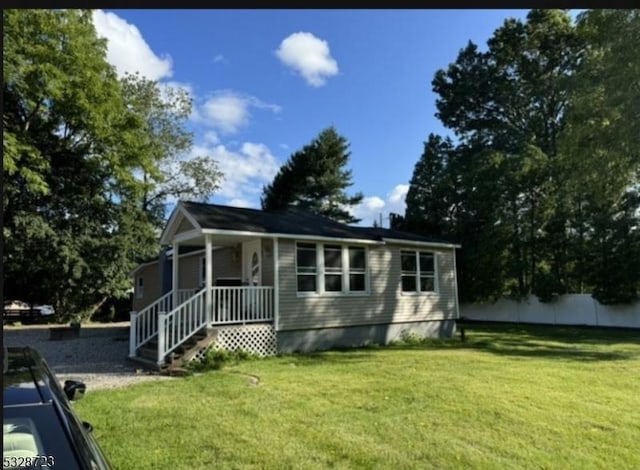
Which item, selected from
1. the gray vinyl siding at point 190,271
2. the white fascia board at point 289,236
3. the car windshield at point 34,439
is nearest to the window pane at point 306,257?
the white fascia board at point 289,236

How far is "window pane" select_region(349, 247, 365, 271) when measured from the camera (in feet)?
42.3

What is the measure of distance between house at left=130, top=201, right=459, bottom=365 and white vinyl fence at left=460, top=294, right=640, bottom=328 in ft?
24.3

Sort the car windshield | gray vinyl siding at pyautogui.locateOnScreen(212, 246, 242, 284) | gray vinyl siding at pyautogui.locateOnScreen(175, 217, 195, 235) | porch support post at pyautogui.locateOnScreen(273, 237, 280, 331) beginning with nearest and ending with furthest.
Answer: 1. the car windshield
2. porch support post at pyautogui.locateOnScreen(273, 237, 280, 331)
3. gray vinyl siding at pyautogui.locateOnScreen(175, 217, 195, 235)
4. gray vinyl siding at pyautogui.locateOnScreen(212, 246, 242, 284)

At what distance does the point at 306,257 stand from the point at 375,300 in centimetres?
261

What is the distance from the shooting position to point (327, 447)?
4645mm

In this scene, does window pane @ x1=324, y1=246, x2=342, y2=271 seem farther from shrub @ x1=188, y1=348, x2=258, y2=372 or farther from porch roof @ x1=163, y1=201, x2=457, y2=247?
shrub @ x1=188, y1=348, x2=258, y2=372

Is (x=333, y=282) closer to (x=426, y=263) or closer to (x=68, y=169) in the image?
(x=426, y=263)

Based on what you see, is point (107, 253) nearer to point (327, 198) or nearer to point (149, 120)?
point (149, 120)

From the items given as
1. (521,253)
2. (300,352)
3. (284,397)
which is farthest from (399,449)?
(521,253)

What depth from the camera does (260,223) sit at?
1188cm

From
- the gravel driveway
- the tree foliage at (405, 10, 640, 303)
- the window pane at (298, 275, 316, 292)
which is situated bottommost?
the gravel driveway

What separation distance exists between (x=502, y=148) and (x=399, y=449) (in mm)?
23816

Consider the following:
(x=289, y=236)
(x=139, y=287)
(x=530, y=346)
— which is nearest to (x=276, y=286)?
(x=289, y=236)

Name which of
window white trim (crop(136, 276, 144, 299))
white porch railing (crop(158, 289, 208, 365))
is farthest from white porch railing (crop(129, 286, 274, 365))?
window white trim (crop(136, 276, 144, 299))
